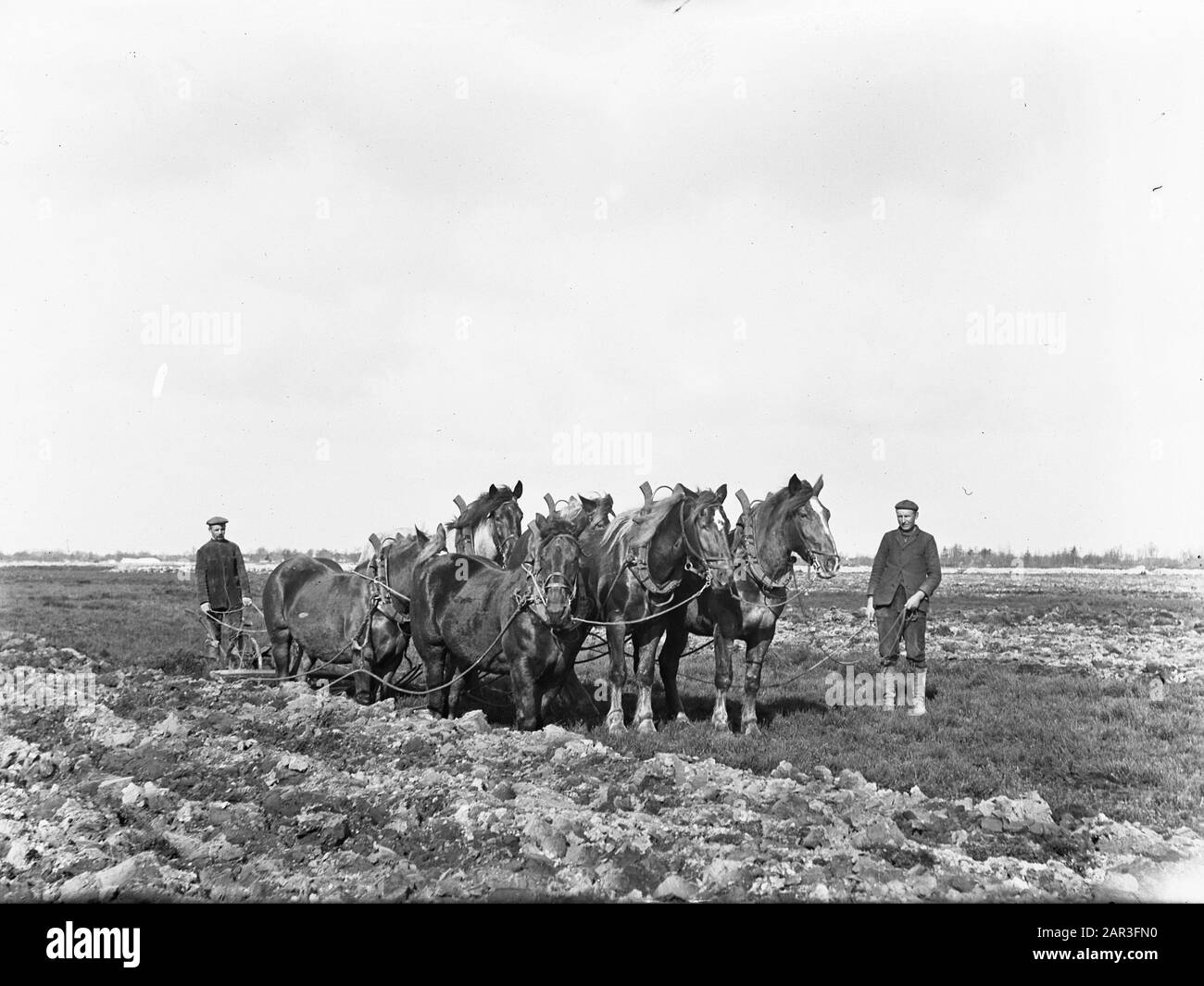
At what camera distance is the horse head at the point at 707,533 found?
404 inches

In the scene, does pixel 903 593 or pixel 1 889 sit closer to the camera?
pixel 1 889

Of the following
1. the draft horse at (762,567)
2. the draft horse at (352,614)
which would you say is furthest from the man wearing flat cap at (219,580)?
the draft horse at (762,567)

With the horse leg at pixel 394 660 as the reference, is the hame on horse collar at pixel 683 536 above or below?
above

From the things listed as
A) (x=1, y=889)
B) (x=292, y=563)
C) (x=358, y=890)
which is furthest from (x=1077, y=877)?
(x=292, y=563)

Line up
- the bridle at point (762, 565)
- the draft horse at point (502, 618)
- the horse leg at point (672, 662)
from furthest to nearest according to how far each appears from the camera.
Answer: the horse leg at point (672, 662), the bridle at point (762, 565), the draft horse at point (502, 618)

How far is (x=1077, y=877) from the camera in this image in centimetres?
627

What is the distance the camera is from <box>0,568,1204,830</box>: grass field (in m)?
8.65

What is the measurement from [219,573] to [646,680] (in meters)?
7.27

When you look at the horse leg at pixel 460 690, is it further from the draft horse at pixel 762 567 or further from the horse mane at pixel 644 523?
the draft horse at pixel 762 567

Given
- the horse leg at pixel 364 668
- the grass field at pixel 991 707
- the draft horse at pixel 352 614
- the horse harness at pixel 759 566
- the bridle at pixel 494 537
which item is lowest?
the grass field at pixel 991 707

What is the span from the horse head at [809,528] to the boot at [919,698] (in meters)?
1.88

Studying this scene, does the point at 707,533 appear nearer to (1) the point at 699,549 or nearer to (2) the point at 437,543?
(1) the point at 699,549
